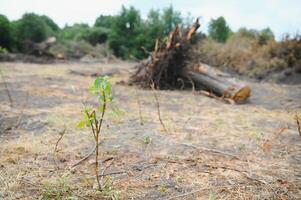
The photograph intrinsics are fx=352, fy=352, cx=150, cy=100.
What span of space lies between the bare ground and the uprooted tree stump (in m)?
2.17

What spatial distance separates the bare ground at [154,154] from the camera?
259cm

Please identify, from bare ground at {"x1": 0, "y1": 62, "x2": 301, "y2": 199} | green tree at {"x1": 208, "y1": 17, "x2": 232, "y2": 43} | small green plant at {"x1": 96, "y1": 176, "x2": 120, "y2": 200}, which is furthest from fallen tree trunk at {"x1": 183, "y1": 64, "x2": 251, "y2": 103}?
green tree at {"x1": 208, "y1": 17, "x2": 232, "y2": 43}

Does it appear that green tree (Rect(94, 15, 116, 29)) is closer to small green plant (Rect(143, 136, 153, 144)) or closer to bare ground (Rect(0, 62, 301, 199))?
bare ground (Rect(0, 62, 301, 199))

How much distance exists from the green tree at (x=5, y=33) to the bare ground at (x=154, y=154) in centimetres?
1573

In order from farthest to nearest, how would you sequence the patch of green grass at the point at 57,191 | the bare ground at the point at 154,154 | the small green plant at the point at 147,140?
the small green plant at the point at 147,140 < the bare ground at the point at 154,154 < the patch of green grass at the point at 57,191

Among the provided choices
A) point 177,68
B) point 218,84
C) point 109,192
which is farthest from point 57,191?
point 177,68

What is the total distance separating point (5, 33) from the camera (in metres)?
20.3

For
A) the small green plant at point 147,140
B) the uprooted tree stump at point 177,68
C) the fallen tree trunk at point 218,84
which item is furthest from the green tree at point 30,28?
the small green plant at point 147,140

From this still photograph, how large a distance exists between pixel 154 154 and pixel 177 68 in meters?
5.30

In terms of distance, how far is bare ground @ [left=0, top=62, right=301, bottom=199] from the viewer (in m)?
2.59

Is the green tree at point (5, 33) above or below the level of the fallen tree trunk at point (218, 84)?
above

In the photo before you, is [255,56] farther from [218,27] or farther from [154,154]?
[154,154]

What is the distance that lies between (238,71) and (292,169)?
11.4 m

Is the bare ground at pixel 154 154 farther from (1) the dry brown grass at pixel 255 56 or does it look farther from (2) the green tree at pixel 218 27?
(2) the green tree at pixel 218 27
